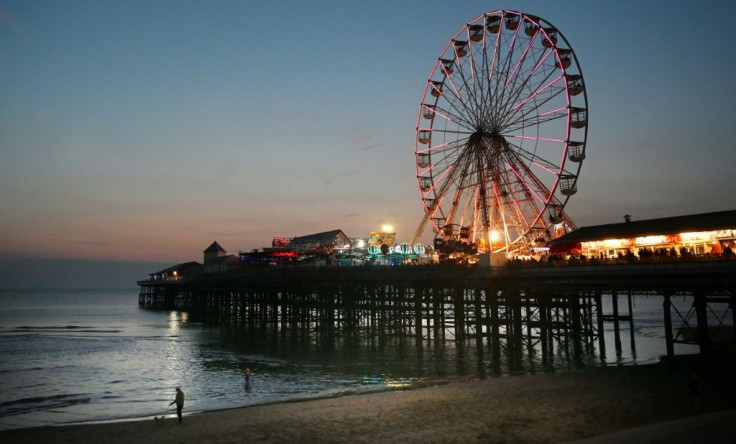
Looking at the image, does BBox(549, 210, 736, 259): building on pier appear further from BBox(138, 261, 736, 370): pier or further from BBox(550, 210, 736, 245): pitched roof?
BBox(138, 261, 736, 370): pier

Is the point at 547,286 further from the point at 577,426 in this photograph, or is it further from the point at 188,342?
the point at 188,342

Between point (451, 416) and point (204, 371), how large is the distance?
806 inches

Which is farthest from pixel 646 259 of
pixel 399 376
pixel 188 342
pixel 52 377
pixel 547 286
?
pixel 188 342

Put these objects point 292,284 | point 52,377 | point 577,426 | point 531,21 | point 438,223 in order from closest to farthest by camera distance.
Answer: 1. point 577,426
2. point 52,377
3. point 531,21
4. point 438,223
5. point 292,284

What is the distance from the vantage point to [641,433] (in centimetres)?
1745

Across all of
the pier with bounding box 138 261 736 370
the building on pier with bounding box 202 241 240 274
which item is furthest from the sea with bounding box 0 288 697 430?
the building on pier with bounding box 202 241 240 274

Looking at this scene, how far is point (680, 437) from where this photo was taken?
640 inches

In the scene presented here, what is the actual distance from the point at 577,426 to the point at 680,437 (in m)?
3.97

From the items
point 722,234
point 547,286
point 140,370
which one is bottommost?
point 140,370

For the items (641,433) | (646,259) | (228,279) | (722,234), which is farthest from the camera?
(228,279)

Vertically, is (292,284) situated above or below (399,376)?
above

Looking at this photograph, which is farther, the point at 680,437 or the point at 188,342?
the point at 188,342

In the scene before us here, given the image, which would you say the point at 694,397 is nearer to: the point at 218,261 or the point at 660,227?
A: the point at 660,227

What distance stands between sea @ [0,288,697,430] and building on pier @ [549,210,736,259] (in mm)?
7560
